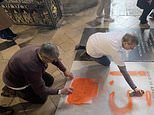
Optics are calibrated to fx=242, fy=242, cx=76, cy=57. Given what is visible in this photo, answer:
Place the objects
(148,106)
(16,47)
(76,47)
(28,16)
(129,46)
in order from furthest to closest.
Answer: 1. (28,16)
2. (16,47)
3. (76,47)
4. (148,106)
5. (129,46)

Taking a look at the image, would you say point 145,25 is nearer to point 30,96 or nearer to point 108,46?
point 108,46

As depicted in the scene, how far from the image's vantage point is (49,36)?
3799 mm

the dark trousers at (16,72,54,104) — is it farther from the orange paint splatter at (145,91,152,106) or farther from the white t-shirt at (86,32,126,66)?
the orange paint splatter at (145,91,152,106)

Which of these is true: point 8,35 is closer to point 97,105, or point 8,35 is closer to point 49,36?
point 49,36

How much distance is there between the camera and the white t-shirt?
2328 mm

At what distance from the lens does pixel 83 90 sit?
265 cm

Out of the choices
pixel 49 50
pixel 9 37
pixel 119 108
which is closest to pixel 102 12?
pixel 9 37

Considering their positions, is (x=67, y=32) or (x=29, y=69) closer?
(x=29, y=69)

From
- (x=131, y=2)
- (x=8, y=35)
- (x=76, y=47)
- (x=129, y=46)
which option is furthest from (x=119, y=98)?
(x=131, y=2)

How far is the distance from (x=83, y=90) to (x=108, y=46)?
1.91ft

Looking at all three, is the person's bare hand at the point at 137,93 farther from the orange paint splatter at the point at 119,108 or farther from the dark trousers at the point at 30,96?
the dark trousers at the point at 30,96


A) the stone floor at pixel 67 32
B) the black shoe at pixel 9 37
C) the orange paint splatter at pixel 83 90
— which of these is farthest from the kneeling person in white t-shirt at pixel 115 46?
the black shoe at pixel 9 37

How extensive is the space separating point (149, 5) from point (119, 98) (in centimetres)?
168

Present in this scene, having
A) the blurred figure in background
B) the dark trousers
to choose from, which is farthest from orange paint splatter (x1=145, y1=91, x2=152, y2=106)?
the blurred figure in background
